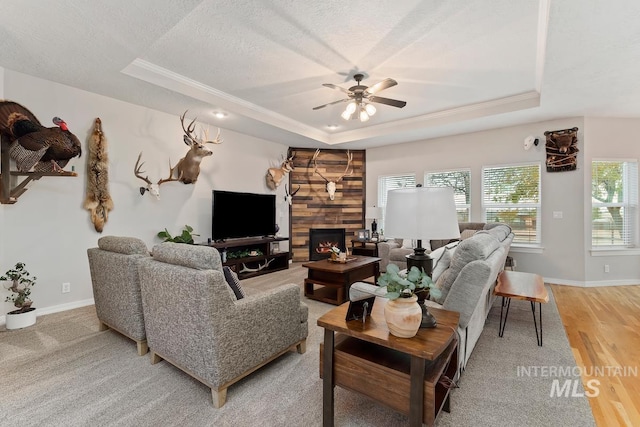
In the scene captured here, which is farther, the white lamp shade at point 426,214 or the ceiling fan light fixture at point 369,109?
the ceiling fan light fixture at point 369,109

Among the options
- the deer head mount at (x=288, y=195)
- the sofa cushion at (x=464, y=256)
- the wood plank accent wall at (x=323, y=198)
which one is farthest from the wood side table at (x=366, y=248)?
the sofa cushion at (x=464, y=256)

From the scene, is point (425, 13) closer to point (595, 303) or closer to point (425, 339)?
point (425, 339)

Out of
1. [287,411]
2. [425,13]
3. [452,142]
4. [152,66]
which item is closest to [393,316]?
[287,411]

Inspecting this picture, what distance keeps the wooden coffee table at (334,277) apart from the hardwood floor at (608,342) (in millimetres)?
2227

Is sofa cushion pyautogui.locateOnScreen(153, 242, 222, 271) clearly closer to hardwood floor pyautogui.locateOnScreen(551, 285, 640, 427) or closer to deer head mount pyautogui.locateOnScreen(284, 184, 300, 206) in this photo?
hardwood floor pyautogui.locateOnScreen(551, 285, 640, 427)

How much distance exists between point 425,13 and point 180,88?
2.92m

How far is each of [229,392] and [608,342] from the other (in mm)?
3363

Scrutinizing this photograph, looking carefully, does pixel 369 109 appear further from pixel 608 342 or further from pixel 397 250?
pixel 608 342

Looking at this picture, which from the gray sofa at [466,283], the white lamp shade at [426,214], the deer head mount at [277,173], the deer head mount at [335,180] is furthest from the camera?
the deer head mount at [335,180]

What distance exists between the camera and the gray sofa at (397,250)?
4.81m

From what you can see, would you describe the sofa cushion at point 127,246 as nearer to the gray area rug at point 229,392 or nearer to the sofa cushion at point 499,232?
the gray area rug at point 229,392

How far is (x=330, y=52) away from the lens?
2990 millimetres

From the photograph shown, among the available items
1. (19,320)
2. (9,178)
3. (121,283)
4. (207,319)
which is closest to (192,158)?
(9,178)

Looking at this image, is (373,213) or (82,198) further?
(373,213)
